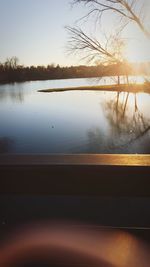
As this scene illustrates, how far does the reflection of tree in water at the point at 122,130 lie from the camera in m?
14.1

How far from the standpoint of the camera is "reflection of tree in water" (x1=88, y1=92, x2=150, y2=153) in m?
14.1

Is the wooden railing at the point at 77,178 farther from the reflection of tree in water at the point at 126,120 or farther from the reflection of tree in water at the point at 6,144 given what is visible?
the reflection of tree in water at the point at 126,120

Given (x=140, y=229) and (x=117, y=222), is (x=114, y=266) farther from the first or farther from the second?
(x=117, y=222)

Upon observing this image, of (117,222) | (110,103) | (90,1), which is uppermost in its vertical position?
(90,1)

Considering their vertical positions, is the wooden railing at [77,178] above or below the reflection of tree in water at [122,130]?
above

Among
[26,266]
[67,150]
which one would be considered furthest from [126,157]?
[67,150]

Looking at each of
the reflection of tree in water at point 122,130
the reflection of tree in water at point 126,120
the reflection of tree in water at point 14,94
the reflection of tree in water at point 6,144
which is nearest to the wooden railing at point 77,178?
the reflection of tree in water at point 122,130

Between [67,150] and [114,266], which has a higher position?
[114,266]

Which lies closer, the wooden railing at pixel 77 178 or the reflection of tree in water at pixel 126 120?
the wooden railing at pixel 77 178

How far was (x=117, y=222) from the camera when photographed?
107 inches

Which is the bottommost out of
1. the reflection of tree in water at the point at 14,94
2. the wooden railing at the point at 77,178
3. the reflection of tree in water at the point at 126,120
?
the reflection of tree in water at the point at 126,120

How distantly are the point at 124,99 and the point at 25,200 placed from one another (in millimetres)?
24143

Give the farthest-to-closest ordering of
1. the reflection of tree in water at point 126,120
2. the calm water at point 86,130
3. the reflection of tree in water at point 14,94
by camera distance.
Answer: the reflection of tree in water at point 14,94 < the reflection of tree in water at point 126,120 < the calm water at point 86,130

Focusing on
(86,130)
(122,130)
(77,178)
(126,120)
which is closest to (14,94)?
(126,120)
